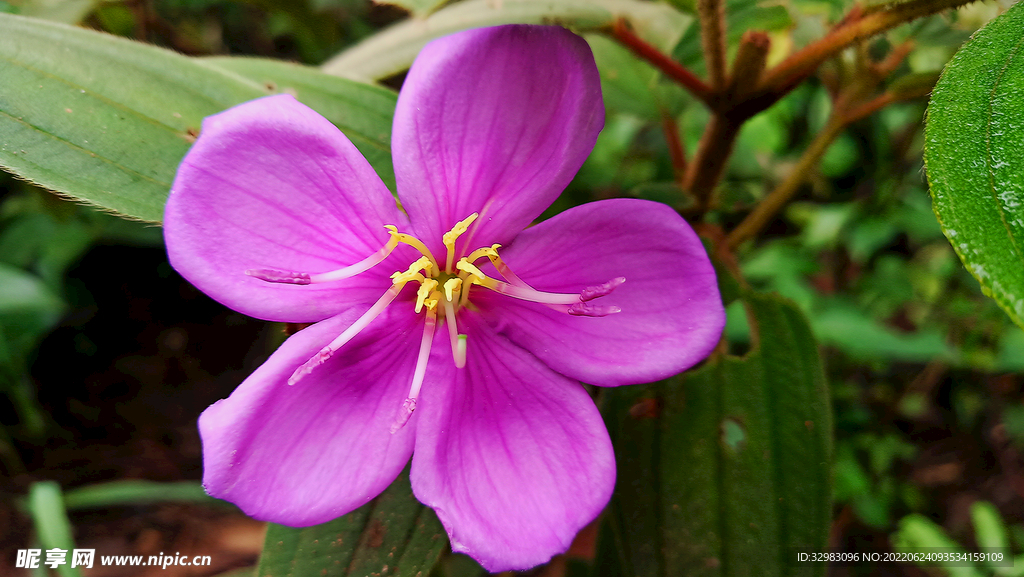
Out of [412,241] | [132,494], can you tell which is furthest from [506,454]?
[132,494]

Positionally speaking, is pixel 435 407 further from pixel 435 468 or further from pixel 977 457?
pixel 977 457

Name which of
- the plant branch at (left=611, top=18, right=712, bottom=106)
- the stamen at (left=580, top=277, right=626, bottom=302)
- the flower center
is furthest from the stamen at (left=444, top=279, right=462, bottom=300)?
the plant branch at (left=611, top=18, right=712, bottom=106)

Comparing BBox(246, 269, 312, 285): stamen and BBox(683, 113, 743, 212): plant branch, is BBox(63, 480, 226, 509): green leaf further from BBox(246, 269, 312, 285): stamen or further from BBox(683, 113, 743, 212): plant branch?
BBox(683, 113, 743, 212): plant branch

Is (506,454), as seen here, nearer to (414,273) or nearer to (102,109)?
(414,273)

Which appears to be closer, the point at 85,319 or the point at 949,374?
the point at 85,319

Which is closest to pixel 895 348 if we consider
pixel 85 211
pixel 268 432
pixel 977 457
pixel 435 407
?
pixel 977 457
